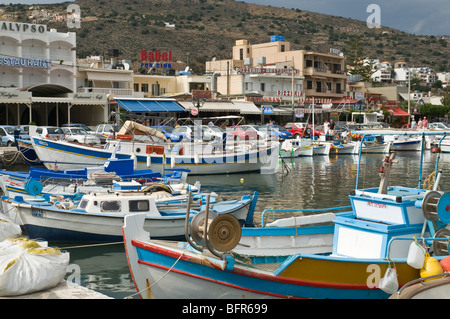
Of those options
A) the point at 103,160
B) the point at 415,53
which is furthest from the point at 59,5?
the point at 103,160

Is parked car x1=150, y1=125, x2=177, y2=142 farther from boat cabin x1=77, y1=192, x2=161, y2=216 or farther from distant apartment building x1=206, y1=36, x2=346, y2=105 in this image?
boat cabin x1=77, y1=192, x2=161, y2=216

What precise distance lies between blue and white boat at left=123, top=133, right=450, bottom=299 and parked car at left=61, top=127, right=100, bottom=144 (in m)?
27.9

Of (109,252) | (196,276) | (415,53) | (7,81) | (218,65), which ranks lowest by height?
(109,252)

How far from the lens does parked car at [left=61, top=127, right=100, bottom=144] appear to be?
36.9 m

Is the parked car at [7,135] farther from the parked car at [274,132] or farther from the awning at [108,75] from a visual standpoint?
the parked car at [274,132]

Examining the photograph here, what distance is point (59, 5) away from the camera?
14712cm

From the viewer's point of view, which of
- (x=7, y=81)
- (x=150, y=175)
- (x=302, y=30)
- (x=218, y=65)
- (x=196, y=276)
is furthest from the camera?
(x=302, y=30)

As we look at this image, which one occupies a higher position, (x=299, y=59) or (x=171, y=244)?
(x=299, y=59)

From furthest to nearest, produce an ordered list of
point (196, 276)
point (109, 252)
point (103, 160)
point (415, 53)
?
point (415, 53), point (103, 160), point (109, 252), point (196, 276)

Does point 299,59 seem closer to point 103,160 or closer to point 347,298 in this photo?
point 103,160

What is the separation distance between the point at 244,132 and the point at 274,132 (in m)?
4.16

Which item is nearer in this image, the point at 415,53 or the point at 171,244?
the point at 171,244

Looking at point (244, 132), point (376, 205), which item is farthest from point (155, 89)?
point (376, 205)
